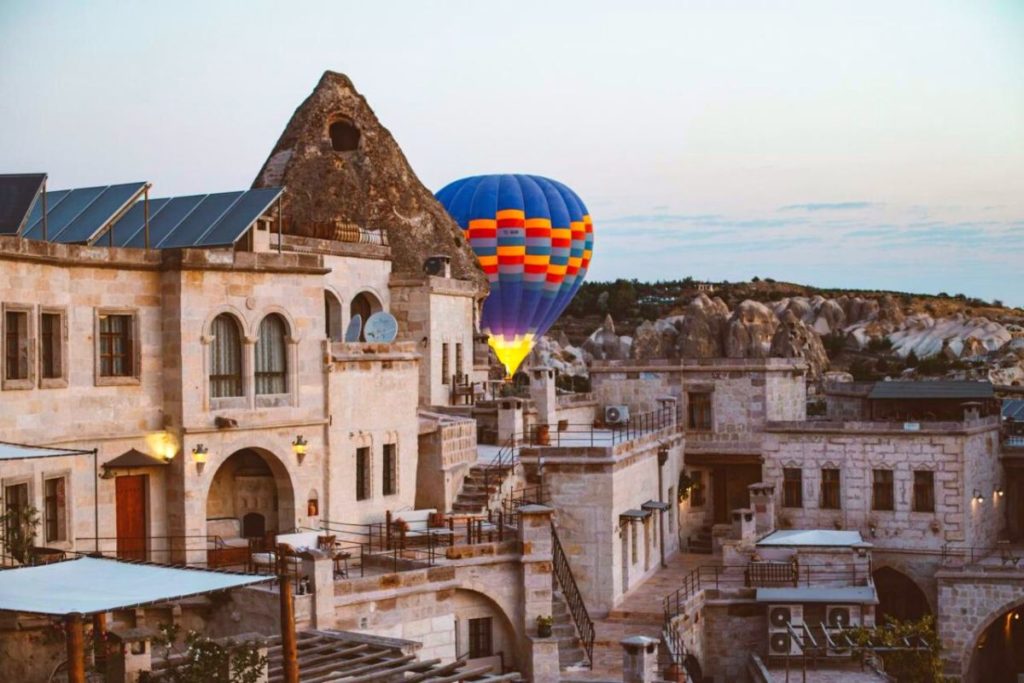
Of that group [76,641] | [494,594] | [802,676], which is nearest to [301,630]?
[494,594]

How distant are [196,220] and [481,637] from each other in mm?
10151

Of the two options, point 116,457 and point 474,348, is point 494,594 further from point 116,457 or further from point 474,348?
point 474,348

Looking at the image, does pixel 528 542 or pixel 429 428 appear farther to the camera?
pixel 429 428

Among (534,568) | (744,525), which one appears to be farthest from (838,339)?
(534,568)

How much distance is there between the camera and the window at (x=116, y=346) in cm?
2702

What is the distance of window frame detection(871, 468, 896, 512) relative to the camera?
4472 centimetres

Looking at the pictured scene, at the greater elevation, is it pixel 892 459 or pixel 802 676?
pixel 892 459

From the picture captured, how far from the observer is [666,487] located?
42594 millimetres

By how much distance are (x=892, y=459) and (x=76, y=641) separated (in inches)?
1284

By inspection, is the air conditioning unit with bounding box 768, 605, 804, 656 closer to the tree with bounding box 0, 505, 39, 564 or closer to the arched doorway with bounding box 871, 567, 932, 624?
the arched doorway with bounding box 871, 567, 932, 624

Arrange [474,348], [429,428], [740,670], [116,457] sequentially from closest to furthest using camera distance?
[116,457]
[429,428]
[740,670]
[474,348]

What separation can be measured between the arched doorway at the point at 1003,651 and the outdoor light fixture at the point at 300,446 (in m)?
22.0

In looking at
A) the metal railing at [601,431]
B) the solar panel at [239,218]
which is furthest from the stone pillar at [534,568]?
the solar panel at [239,218]

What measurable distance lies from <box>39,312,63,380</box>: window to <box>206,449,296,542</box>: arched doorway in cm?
498
